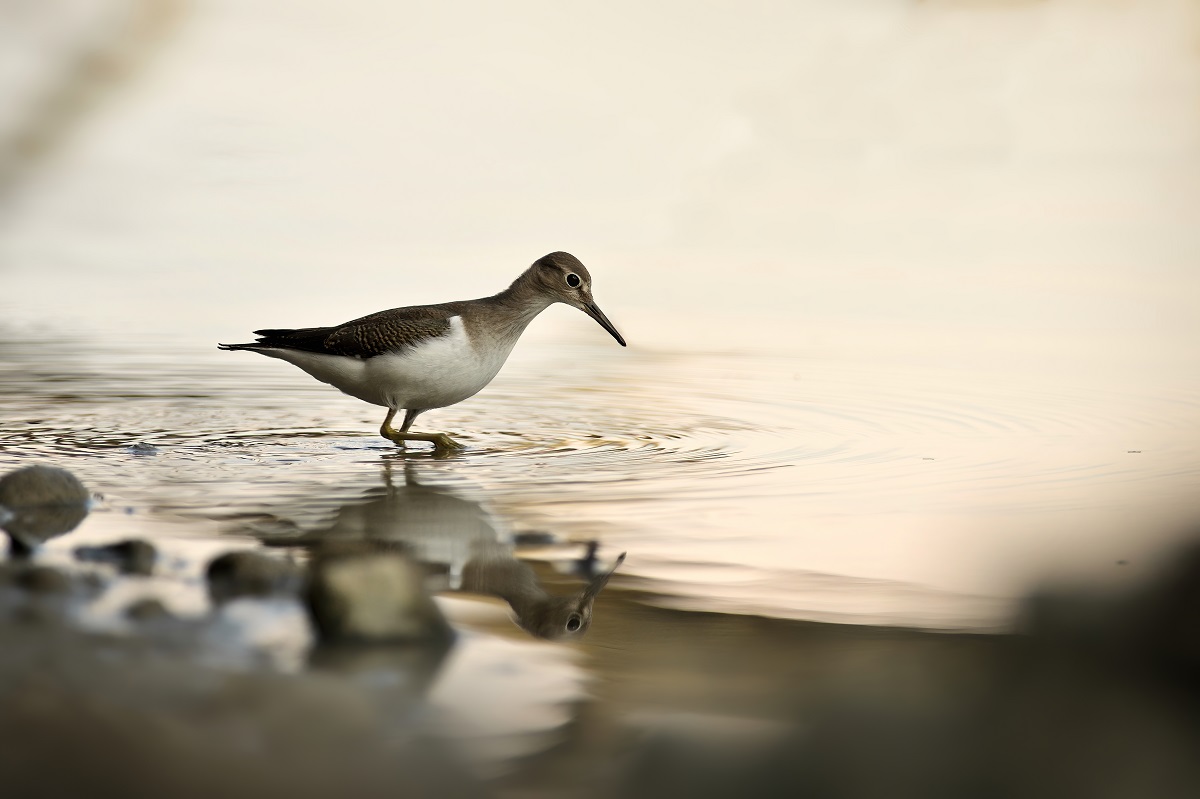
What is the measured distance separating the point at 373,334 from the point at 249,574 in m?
4.15

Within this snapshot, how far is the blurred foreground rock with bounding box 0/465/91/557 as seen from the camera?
5.68 metres

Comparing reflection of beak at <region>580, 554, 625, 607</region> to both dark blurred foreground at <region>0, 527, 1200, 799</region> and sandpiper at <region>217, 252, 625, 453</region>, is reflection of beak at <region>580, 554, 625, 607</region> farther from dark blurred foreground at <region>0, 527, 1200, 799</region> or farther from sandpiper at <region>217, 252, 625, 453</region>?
sandpiper at <region>217, 252, 625, 453</region>

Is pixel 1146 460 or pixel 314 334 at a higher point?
pixel 314 334

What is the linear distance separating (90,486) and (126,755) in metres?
3.70

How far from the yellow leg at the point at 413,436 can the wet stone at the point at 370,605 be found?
13.1 ft

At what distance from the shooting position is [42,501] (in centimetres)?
600

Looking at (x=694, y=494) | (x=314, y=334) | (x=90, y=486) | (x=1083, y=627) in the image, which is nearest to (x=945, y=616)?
(x=1083, y=627)

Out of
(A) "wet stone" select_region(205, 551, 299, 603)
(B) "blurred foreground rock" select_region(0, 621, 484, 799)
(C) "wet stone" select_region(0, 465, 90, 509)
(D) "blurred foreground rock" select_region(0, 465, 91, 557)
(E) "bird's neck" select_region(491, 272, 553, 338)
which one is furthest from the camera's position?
(E) "bird's neck" select_region(491, 272, 553, 338)

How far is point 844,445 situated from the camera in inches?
331

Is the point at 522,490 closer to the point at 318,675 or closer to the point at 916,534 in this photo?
the point at 916,534

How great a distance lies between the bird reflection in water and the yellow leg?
4.29ft

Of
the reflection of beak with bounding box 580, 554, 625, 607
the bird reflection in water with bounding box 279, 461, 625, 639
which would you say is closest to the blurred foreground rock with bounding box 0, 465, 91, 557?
the bird reflection in water with bounding box 279, 461, 625, 639

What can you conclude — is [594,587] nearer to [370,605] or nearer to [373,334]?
[370,605]

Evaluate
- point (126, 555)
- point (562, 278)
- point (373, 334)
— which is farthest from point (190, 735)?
point (562, 278)
